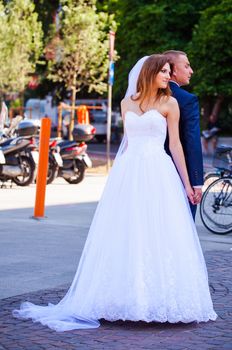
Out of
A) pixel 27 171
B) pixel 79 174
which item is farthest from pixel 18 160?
pixel 79 174

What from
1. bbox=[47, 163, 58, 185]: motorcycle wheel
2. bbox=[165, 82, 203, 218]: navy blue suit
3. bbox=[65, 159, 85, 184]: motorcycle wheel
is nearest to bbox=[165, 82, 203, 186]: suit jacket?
bbox=[165, 82, 203, 218]: navy blue suit

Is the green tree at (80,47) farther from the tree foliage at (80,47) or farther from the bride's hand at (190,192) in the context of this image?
the bride's hand at (190,192)

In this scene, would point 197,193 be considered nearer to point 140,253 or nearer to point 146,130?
point 146,130

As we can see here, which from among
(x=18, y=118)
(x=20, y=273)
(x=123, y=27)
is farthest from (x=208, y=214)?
(x=123, y=27)

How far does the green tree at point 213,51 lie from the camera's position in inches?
1432

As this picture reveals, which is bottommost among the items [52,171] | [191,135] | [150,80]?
[52,171]

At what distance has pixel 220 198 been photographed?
12.3 meters

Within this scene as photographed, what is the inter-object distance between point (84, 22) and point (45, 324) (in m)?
22.5

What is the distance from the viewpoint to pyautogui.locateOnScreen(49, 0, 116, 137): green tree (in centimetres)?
2842

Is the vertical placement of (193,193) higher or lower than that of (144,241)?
higher

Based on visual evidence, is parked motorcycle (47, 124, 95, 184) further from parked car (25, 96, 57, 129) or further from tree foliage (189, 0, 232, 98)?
parked car (25, 96, 57, 129)

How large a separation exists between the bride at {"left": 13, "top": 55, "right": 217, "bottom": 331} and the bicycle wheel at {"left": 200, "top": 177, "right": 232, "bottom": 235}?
526 centimetres

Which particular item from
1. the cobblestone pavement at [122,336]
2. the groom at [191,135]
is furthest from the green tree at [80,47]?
the cobblestone pavement at [122,336]

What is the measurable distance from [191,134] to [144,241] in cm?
89
